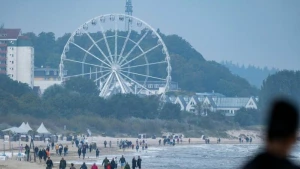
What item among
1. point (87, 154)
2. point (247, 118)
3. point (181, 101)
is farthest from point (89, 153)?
Result: point (181, 101)

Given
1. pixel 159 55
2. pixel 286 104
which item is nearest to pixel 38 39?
pixel 159 55

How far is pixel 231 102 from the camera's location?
125562mm

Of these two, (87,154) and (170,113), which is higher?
(170,113)

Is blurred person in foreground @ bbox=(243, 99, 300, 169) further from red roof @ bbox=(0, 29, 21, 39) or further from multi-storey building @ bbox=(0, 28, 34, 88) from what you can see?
red roof @ bbox=(0, 29, 21, 39)

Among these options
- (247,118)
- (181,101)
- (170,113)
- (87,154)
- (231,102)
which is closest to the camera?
(87,154)

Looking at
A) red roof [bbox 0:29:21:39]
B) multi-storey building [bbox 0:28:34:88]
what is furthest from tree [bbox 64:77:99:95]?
red roof [bbox 0:29:21:39]

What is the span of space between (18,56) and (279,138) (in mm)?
111231

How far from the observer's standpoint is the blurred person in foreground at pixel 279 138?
2.28 metres

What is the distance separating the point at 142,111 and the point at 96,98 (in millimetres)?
5003

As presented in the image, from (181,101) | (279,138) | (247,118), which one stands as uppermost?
(181,101)

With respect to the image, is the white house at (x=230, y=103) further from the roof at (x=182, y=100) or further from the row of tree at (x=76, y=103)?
the row of tree at (x=76, y=103)

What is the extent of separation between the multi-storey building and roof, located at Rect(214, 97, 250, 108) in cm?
2571

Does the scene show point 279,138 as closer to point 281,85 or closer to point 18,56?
point 18,56

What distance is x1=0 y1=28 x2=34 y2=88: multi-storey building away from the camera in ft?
366
